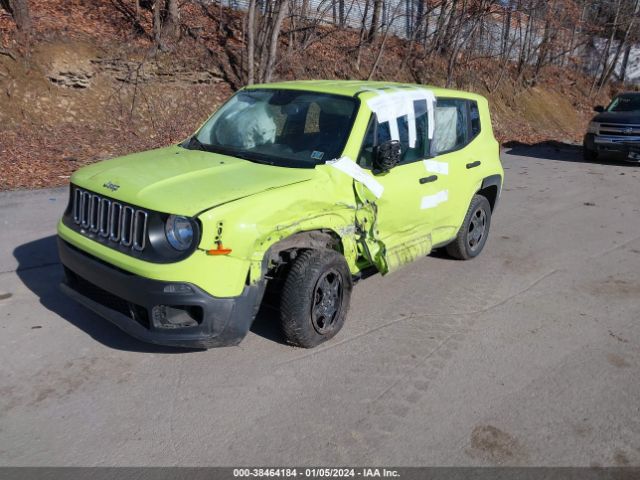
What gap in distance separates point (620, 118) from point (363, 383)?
12.8 meters

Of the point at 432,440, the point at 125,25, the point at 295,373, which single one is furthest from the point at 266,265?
the point at 125,25

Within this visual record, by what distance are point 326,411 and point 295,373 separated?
466 millimetres

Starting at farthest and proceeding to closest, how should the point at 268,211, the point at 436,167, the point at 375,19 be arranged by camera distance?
the point at 375,19 < the point at 436,167 < the point at 268,211

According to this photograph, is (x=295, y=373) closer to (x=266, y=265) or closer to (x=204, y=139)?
(x=266, y=265)

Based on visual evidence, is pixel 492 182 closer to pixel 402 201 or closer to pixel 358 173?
pixel 402 201

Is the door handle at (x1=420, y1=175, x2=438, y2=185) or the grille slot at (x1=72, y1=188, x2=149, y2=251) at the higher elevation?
the door handle at (x1=420, y1=175, x2=438, y2=185)

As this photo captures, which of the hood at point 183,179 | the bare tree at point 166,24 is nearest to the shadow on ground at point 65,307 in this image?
the hood at point 183,179

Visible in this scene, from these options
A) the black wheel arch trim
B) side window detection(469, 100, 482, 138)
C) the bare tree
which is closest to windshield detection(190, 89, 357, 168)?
side window detection(469, 100, 482, 138)

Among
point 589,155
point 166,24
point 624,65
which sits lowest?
point 589,155

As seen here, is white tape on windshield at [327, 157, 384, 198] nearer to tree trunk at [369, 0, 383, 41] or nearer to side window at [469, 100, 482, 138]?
side window at [469, 100, 482, 138]

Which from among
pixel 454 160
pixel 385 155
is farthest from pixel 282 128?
pixel 454 160

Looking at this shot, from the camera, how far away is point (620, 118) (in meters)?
14.3

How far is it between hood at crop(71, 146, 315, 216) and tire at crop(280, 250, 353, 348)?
573 mm

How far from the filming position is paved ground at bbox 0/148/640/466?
11.0ft
